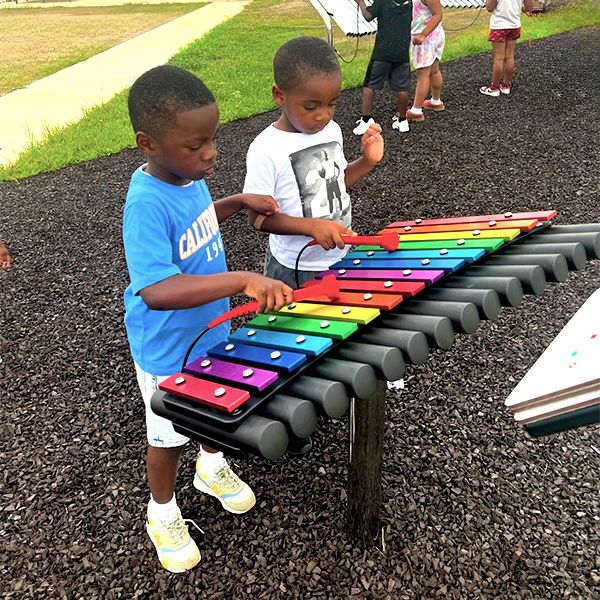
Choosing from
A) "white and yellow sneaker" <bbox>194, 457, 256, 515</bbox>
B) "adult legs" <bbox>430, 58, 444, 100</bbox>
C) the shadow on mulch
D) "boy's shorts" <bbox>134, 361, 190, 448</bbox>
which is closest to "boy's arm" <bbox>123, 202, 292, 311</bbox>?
"boy's shorts" <bbox>134, 361, 190, 448</bbox>

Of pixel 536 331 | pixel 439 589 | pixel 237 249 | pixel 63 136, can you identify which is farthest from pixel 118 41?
pixel 439 589

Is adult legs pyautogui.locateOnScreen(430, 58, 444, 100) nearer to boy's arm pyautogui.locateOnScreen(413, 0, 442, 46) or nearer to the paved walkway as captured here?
boy's arm pyautogui.locateOnScreen(413, 0, 442, 46)

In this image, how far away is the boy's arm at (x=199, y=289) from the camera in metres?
1.64

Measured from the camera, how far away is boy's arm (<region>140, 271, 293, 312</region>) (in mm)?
1641

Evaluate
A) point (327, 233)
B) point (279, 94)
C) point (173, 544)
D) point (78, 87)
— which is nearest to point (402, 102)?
point (279, 94)

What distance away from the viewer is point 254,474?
2.65 m

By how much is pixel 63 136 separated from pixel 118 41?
781 centimetres

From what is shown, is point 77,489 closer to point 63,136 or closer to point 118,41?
point 63,136

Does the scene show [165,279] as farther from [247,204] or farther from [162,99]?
[247,204]

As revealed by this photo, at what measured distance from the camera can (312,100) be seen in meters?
2.30

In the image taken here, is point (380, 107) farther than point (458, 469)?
Yes

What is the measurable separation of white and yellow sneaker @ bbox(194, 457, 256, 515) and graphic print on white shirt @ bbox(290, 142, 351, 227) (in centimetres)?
113

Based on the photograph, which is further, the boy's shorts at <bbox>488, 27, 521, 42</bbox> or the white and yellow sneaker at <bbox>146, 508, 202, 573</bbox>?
the boy's shorts at <bbox>488, 27, 521, 42</bbox>

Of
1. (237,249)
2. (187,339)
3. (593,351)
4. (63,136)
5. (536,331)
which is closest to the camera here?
(593,351)
